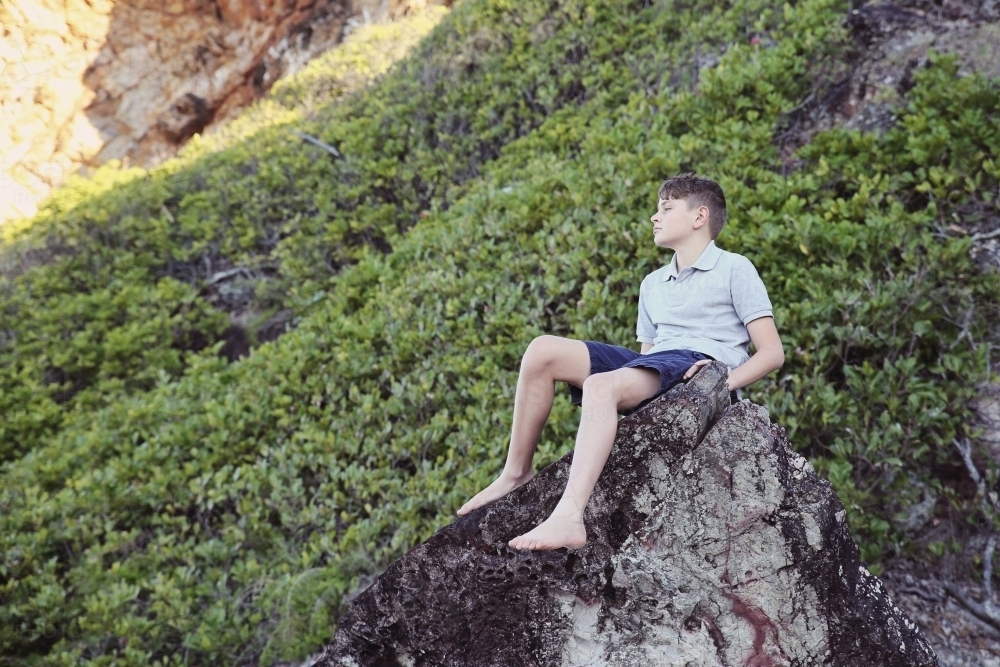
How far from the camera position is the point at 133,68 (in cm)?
1380

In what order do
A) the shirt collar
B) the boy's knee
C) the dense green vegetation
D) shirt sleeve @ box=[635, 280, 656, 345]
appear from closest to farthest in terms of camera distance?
the boy's knee, the shirt collar, shirt sleeve @ box=[635, 280, 656, 345], the dense green vegetation

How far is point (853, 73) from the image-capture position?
18.2 ft

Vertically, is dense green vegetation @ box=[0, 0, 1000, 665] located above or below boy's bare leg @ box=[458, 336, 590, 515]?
below

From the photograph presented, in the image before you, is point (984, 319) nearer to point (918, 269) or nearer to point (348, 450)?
point (918, 269)

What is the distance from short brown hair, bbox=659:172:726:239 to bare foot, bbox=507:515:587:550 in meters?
1.27

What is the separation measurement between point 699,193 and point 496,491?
1308 mm

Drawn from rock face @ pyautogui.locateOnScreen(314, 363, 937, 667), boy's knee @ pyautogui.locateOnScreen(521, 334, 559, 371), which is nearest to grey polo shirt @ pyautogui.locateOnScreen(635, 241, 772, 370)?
rock face @ pyautogui.locateOnScreen(314, 363, 937, 667)

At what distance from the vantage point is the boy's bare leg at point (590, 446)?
84.0 inches

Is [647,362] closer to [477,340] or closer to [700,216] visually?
[700,216]

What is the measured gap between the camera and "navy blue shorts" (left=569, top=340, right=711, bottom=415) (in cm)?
246

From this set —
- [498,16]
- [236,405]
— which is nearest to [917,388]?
[236,405]

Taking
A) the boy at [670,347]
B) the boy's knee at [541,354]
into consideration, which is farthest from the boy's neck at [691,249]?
the boy's knee at [541,354]

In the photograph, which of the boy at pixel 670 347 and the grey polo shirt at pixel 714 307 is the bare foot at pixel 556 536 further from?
the grey polo shirt at pixel 714 307

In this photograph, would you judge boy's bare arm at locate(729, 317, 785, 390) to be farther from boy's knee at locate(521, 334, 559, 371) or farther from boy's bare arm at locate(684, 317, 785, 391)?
boy's knee at locate(521, 334, 559, 371)
